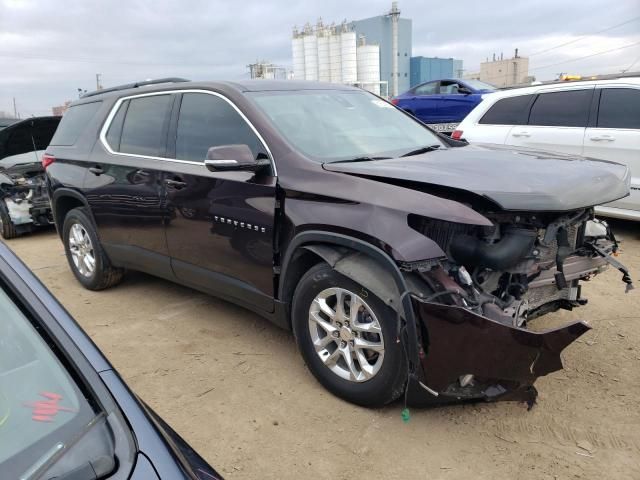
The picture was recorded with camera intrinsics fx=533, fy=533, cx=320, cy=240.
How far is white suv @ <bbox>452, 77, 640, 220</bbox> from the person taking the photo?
226 inches

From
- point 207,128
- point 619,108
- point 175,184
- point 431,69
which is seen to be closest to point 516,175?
point 207,128

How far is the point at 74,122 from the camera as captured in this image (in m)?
5.32

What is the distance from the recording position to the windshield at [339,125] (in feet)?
11.2

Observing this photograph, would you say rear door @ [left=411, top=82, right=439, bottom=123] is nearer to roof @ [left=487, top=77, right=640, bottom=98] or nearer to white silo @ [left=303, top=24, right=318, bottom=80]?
roof @ [left=487, top=77, right=640, bottom=98]

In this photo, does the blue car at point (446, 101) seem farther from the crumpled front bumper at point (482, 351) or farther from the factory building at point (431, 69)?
the factory building at point (431, 69)

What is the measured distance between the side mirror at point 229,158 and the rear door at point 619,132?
175 inches

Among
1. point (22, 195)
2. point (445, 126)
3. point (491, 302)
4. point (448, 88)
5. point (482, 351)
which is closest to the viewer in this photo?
Result: point (482, 351)

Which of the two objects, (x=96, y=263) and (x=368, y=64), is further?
(x=368, y=64)

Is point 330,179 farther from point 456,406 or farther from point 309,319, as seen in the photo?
point 456,406

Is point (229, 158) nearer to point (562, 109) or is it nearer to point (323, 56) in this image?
point (562, 109)

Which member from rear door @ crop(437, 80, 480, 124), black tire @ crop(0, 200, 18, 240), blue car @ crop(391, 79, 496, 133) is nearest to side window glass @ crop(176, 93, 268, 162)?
black tire @ crop(0, 200, 18, 240)

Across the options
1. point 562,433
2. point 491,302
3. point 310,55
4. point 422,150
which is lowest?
point 562,433

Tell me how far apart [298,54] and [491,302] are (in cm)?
3930

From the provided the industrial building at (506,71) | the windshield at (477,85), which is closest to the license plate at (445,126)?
the windshield at (477,85)
